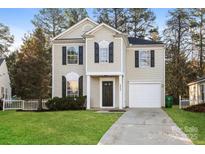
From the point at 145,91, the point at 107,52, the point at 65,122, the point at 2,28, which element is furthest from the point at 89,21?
the point at 2,28

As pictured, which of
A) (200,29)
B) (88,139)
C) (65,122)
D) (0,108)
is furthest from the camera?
(200,29)

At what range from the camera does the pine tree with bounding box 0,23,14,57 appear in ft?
143

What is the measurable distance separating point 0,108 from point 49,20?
685 inches

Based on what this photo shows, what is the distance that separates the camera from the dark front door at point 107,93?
2494 centimetres

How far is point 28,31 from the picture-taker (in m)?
40.6

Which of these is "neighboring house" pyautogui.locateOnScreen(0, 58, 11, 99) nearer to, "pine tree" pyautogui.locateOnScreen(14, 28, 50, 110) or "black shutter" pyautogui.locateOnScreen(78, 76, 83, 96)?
"pine tree" pyautogui.locateOnScreen(14, 28, 50, 110)

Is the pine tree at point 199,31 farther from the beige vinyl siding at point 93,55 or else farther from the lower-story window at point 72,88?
the lower-story window at point 72,88

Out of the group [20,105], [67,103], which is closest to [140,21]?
[20,105]

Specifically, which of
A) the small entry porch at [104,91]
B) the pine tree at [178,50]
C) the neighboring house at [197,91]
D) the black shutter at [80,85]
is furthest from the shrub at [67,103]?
the pine tree at [178,50]

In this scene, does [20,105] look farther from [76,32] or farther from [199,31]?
[199,31]

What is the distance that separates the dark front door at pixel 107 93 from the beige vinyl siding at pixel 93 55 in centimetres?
146

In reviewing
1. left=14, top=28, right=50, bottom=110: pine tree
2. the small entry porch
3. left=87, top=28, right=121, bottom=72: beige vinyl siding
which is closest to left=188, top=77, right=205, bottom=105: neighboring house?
the small entry porch

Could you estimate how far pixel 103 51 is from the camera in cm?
2400

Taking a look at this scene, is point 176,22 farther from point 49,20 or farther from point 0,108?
point 0,108
